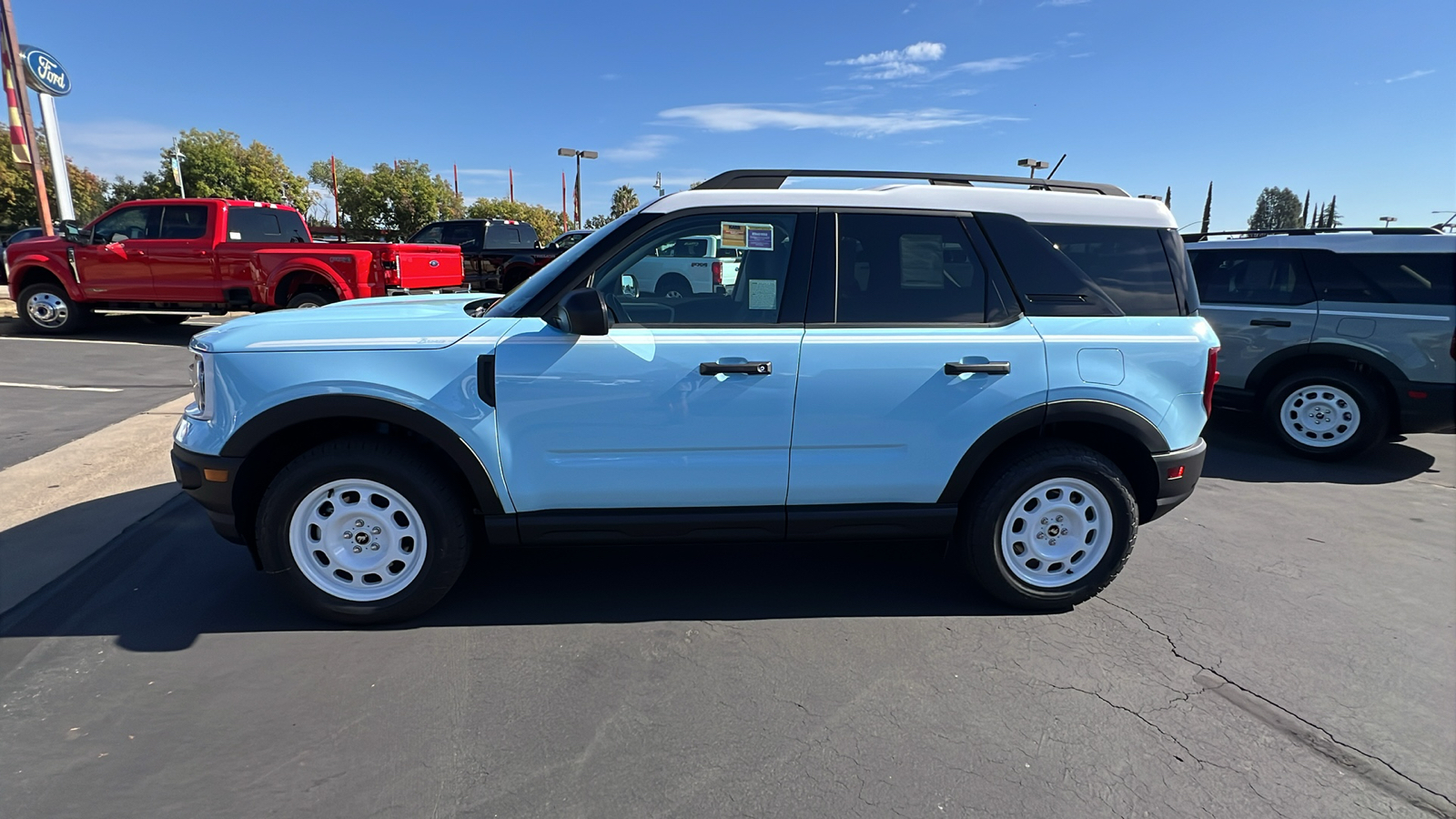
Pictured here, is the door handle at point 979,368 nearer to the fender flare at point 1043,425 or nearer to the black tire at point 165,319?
the fender flare at point 1043,425

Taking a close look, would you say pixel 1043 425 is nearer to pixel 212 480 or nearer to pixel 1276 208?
pixel 212 480

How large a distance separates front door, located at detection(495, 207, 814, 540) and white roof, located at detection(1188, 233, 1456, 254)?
5.50 meters

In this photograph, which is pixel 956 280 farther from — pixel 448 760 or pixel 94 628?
pixel 94 628

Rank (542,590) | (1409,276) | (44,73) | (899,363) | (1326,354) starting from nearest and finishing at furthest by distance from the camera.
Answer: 1. (899,363)
2. (542,590)
3. (1409,276)
4. (1326,354)
5. (44,73)

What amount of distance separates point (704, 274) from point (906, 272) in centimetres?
88

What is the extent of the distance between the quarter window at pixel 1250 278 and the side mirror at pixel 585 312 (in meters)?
5.57

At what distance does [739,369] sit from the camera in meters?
3.09

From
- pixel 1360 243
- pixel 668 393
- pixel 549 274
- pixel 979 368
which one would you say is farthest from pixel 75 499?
pixel 1360 243

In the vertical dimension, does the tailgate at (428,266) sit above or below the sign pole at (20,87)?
below

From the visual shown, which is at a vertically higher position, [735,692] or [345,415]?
[345,415]

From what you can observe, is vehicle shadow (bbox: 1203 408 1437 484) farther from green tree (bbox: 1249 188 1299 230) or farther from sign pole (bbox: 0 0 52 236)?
green tree (bbox: 1249 188 1299 230)

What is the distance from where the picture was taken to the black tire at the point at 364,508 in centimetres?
311

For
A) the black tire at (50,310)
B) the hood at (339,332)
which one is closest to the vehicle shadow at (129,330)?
the black tire at (50,310)

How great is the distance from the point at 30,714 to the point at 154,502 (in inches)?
90.1
